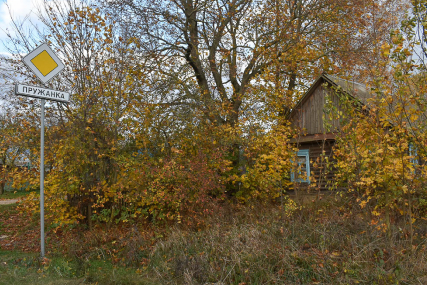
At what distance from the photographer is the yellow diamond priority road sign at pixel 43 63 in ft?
19.3

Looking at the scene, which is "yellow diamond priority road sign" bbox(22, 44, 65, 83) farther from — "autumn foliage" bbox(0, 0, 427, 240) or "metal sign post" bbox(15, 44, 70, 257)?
"autumn foliage" bbox(0, 0, 427, 240)

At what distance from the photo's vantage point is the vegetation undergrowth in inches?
190

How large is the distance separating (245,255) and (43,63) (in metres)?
4.62

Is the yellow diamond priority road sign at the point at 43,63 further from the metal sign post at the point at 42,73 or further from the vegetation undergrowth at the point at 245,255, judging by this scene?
the vegetation undergrowth at the point at 245,255

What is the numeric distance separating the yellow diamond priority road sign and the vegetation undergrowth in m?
3.10

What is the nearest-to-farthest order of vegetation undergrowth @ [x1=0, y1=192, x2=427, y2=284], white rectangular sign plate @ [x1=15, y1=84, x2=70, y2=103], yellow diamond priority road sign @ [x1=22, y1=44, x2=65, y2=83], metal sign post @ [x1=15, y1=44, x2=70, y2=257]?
vegetation undergrowth @ [x1=0, y1=192, x2=427, y2=284] → white rectangular sign plate @ [x1=15, y1=84, x2=70, y2=103] → metal sign post @ [x1=15, y1=44, x2=70, y2=257] → yellow diamond priority road sign @ [x1=22, y1=44, x2=65, y2=83]

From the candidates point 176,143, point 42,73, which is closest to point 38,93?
point 42,73

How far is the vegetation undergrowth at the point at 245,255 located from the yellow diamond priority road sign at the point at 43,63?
122 inches

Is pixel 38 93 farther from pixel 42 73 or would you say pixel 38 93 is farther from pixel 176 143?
pixel 176 143

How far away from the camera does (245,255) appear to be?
212 inches

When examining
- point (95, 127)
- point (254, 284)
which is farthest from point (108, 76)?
point (254, 284)

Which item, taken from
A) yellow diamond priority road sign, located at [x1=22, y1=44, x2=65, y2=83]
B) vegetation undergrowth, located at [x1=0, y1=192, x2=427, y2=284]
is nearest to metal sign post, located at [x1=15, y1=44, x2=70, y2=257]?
yellow diamond priority road sign, located at [x1=22, y1=44, x2=65, y2=83]

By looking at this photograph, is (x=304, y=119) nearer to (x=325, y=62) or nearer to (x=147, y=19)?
(x=325, y=62)

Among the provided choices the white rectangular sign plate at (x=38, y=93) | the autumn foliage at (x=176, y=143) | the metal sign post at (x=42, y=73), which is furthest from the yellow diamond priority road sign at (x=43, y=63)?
the autumn foliage at (x=176, y=143)
